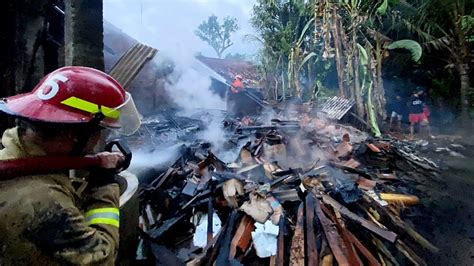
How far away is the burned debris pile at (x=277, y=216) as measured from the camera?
3.59m

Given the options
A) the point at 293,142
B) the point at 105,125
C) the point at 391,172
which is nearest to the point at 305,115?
the point at 293,142

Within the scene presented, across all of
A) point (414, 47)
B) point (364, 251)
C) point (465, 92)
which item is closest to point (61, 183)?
point (364, 251)

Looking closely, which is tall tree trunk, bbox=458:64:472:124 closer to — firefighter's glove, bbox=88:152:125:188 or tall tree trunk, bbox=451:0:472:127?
tall tree trunk, bbox=451:0:472:127

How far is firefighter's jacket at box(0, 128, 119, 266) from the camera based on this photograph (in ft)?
3.97

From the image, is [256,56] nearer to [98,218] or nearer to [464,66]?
[464,66]

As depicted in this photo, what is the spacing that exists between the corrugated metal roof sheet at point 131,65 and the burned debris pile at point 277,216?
6.41ft

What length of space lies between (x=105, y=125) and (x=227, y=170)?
4745mm

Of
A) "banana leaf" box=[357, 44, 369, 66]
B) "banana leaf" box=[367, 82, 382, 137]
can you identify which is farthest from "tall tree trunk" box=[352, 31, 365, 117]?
"banana leaf" box=[367, 82, 382, 137]

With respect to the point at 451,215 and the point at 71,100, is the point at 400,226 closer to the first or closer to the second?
the point at 451,215

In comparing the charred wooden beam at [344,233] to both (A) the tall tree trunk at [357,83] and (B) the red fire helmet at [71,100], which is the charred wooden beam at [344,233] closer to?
(B) the red fire helmet at [71,100]

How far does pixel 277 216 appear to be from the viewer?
164 inches

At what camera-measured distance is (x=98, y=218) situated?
1460 mm

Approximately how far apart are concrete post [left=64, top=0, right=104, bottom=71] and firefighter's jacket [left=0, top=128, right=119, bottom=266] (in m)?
Answer: 2.50

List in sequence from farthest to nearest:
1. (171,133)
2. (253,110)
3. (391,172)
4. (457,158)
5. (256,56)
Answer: (256,56), (253,110), (171,133), (457,158), (391,172)
